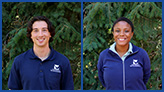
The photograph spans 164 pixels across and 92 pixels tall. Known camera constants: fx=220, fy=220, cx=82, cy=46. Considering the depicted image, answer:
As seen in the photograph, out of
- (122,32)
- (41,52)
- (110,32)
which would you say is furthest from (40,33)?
(110,32)

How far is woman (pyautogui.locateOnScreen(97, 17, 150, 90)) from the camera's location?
7.98 feet

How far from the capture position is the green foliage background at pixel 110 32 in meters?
3.38

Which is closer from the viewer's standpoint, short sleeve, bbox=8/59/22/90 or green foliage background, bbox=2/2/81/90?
short sleeve, bbox=8/59/22/90

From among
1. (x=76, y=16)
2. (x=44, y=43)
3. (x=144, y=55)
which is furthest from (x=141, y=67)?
(x=76, y=16)

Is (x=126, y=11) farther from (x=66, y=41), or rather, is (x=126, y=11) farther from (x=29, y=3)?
(x=29, y=3)

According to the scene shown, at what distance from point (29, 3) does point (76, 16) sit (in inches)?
32.2

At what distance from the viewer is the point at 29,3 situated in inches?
146

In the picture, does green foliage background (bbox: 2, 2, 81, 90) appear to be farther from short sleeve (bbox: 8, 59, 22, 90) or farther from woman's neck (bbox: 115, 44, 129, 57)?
woman's neck (bbox: 115, 44, 129, 57)

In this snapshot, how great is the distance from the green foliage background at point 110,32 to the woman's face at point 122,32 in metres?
0.88

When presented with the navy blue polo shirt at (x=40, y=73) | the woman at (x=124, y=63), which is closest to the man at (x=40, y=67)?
the navy blue polo shirt at (x=40, y=73)

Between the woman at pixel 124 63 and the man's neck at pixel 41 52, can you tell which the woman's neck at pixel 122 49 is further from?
the man's neck at pixel 41 52

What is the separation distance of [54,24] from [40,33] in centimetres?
109

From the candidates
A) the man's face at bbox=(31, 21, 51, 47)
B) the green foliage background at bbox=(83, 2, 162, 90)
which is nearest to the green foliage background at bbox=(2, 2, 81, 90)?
the green foliage background at bbox=(83, 2, 162, 90)

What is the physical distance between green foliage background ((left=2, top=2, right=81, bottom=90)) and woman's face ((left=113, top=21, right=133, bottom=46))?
107 cm
